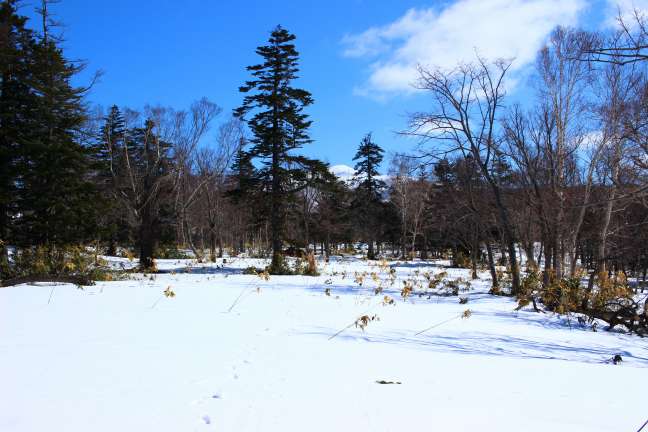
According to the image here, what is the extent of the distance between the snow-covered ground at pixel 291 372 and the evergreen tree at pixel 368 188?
3543cm

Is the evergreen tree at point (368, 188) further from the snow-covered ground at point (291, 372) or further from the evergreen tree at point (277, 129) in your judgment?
the snow-covered ground at point (291, 372)

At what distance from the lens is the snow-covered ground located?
290 centimetres

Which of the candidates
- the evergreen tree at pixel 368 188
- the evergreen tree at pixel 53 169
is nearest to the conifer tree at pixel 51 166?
the evergreen tree at pixel 53 169

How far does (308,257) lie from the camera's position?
19.5 m

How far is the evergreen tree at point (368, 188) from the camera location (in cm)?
4350

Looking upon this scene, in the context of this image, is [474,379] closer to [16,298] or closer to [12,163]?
[16,298]

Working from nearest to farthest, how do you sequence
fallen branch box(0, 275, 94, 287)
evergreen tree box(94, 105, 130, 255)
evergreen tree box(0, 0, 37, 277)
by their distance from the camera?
fallen branch box(0, 275, 94, 287)
evergreen tree box(0, 0, 37, 277)
evergreen tree box(94, 105, 130, 255)

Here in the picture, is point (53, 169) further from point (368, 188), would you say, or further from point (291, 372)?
point (368, 188)

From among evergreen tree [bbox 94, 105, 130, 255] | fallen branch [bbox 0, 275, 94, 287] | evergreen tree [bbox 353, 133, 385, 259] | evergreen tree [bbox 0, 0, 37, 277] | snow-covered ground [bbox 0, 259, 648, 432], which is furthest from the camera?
evergreen tree [bbox 353, 133, 385, 259]

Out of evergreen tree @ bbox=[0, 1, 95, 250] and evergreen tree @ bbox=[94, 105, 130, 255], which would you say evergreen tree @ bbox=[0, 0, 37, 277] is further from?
evergreen tree @ bbox=[94, 105, 130, 255]

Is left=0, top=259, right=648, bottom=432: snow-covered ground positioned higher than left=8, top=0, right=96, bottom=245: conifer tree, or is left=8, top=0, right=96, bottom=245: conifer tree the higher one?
left=8, top=0, right=96, bottom=245: conifer tree

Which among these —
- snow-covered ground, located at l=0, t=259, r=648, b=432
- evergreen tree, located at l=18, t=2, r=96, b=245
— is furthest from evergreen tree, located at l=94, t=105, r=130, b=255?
snow-covered ground, located at l=0, t=259, r=648, b=432

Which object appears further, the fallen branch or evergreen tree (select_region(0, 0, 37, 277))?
evergreen tree (select_region(0, 0, 37, 277))

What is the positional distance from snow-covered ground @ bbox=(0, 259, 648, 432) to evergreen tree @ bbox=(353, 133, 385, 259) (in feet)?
116
